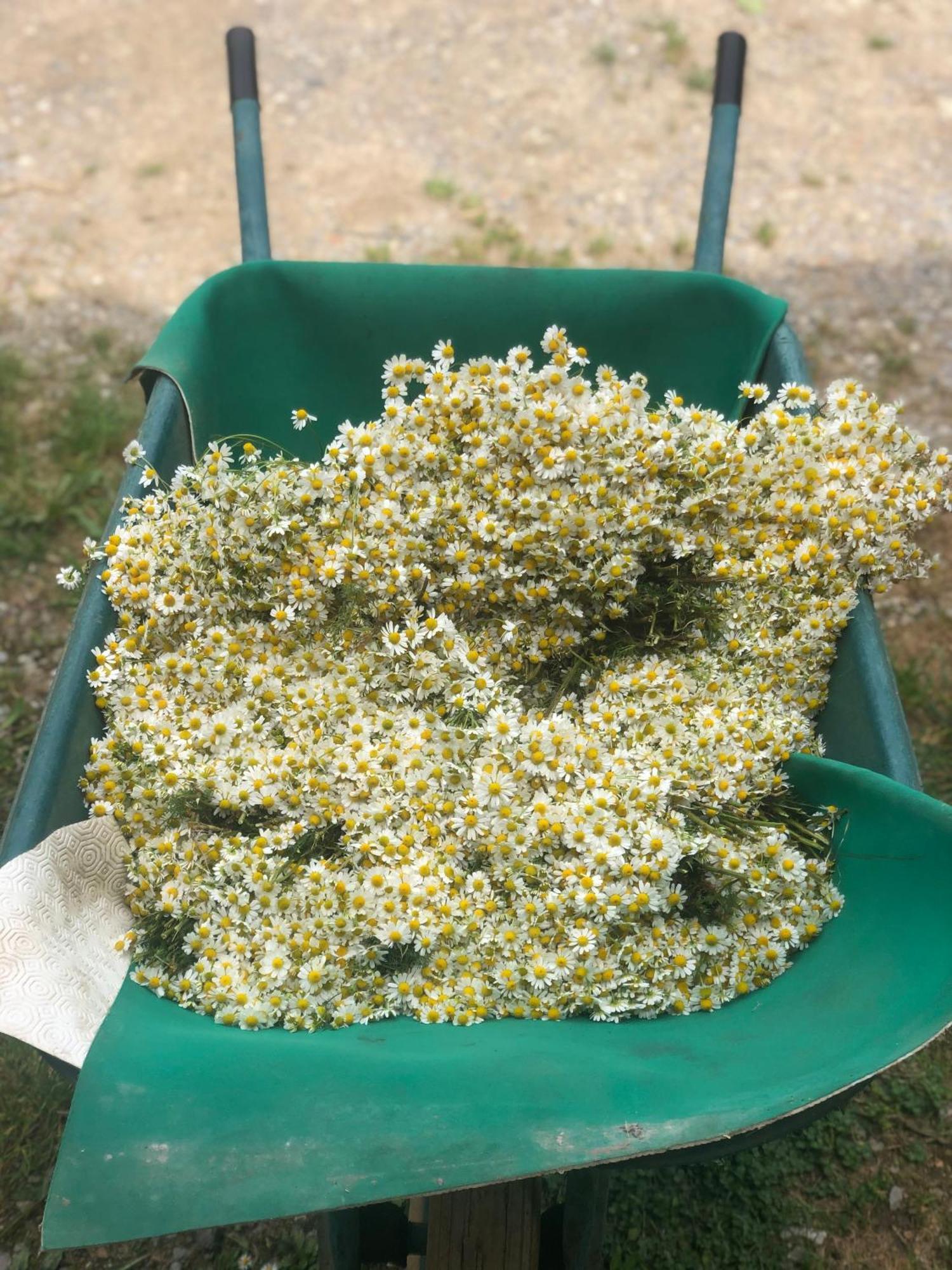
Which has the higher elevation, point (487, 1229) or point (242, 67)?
point (242, 67)

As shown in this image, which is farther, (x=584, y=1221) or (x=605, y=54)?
(x=605, y=54)

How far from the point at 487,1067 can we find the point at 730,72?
76.2 inches

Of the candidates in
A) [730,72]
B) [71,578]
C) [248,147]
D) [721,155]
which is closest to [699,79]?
[730,72]

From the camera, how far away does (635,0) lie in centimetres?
486

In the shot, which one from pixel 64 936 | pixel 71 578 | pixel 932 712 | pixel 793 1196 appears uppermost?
pixel 71 578

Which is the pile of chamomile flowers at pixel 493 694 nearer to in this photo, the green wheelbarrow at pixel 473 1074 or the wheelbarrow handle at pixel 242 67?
the green wheelbarrow at pixel 473 1074

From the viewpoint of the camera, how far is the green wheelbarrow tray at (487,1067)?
37.7 inches

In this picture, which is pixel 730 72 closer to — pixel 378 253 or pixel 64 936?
pixel 378 253

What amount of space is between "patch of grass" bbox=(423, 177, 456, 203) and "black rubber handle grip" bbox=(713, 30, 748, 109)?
1.92 meters

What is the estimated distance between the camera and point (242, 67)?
2.26 metres

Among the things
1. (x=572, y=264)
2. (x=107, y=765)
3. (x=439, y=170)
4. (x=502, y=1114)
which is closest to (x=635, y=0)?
(x=439, y=170)

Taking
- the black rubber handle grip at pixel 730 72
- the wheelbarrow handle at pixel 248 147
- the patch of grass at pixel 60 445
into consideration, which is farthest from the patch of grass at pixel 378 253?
the black rubber handle grip at pixel 730 72

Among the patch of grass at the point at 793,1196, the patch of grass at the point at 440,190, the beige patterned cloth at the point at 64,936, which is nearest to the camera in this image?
the beige patterned cloth at the point at 64,936

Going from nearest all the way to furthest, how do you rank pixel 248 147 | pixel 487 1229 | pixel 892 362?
1. pixel 487 1229
2. pixel 248 147
3. pixel 892 362
